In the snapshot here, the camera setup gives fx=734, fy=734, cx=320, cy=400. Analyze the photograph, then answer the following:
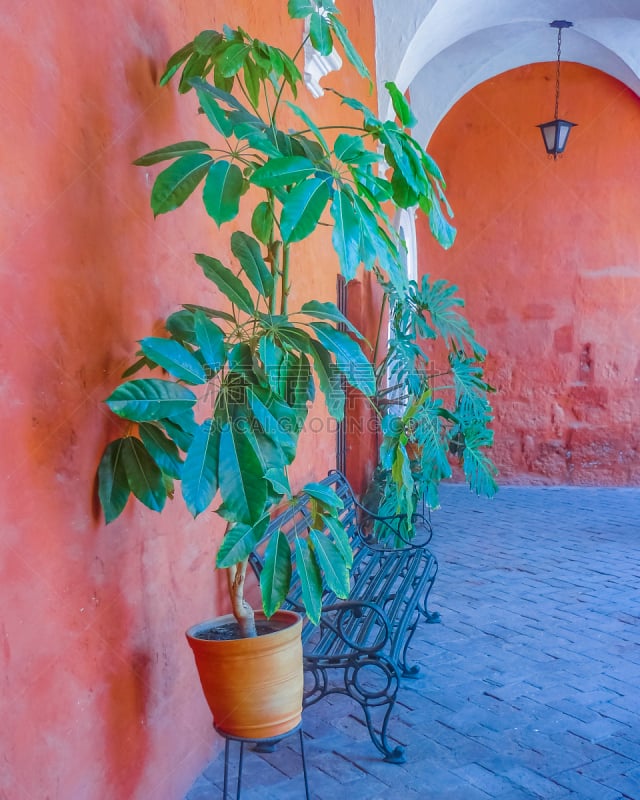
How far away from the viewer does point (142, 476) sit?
1816 mm

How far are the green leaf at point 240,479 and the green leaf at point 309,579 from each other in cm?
39

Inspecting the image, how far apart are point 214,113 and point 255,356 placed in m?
0.62

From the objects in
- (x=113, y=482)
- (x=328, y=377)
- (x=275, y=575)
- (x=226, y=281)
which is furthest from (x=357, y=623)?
(x=226, y=281)

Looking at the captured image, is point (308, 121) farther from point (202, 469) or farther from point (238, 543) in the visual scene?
point (238, 543)

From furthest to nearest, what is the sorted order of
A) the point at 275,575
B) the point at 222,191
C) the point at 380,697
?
the point at 380,697 < the point at 275,575 < the point at 222,191

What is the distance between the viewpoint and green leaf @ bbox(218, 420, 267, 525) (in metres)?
1.57

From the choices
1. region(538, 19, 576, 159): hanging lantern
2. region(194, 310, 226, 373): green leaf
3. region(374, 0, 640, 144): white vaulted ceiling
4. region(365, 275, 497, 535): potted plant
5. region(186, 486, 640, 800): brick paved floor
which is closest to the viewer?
region(194, 310, 226, 373): green leaf

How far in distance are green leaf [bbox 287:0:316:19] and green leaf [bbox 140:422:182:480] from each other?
1.24 m

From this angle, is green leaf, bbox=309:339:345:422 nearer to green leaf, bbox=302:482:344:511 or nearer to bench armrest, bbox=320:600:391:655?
green leaf, bbox=302:482:344:511

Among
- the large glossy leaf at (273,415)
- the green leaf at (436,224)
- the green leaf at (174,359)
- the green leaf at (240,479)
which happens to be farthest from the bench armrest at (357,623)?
the green leaf at (436,224)

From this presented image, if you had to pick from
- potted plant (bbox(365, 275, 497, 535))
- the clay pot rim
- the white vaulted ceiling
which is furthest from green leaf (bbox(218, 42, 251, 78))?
the white vaulted ceiling

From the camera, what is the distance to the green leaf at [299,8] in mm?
2092

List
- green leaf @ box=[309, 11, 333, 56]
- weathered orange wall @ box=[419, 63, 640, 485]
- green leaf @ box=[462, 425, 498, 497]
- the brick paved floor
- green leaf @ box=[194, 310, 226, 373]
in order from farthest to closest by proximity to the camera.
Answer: weathered orange wall @ box=[419, 63, 640, 485]
green leaf @ box=[462, 425, 498, 497]
the brick paved floor
green leaf @ box=[309, 11, 333, 56]
green leaf @ box=[194, 310, 226, 373]

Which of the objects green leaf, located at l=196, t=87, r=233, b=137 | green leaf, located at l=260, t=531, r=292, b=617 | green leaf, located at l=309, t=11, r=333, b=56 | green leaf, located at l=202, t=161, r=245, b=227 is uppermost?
green leaf, located at l=309, t=11, r=333, b=56
